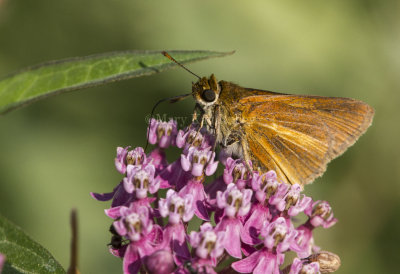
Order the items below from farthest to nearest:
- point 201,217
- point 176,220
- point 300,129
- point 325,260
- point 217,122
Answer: point 300,129 < point 217,122 < point 325,260 < point 201,217 < point 176,220

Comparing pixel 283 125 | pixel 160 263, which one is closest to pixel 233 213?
pixel 160 263

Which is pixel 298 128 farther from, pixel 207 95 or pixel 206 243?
pixel 206 243

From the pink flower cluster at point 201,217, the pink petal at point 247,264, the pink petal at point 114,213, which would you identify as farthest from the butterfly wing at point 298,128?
the pink petal at point 114,213

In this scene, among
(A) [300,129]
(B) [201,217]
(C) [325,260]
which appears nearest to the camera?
(B) [201,217]

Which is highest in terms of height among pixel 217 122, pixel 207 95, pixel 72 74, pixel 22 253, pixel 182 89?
pixel 182 89

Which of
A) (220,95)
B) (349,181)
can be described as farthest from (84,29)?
(349,181)

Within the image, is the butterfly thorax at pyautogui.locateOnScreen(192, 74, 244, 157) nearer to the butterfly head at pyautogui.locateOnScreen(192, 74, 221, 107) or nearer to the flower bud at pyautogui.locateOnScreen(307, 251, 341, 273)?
the butterfly head at pyautogui.locateOnScreen(192, 74, 221, 107)

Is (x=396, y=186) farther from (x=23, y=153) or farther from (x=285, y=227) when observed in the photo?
(x=23, y=153)

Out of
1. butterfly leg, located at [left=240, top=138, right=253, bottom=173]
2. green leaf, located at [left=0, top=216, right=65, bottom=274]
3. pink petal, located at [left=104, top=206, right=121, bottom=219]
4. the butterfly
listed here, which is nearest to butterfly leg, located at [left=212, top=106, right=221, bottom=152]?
the butterfly
